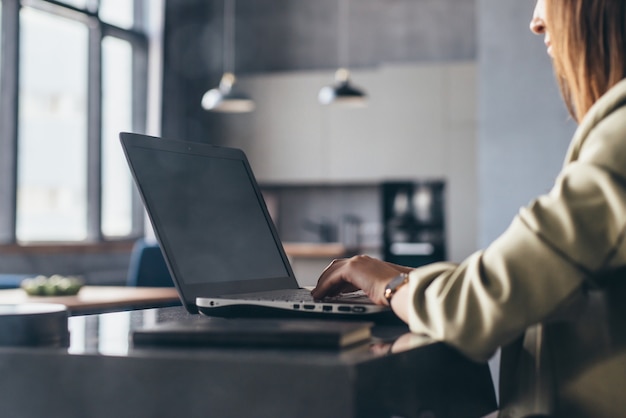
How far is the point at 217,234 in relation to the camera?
4.34ft

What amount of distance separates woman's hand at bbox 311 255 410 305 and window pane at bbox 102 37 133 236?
6.16 m

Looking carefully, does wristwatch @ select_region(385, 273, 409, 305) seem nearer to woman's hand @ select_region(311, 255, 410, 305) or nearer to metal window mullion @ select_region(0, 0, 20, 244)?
woman's hand @ select_region(311, 255, 410, 305)

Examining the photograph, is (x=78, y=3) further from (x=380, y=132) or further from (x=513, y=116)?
(x=513, y=116)

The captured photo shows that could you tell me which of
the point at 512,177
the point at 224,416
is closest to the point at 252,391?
the point at 224,416

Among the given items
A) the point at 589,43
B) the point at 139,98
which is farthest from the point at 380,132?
the point at 589,43

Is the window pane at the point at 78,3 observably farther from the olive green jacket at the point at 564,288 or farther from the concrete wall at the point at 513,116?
the olive green jacket at the point at 564,288

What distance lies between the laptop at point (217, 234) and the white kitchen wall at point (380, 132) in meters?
5.99

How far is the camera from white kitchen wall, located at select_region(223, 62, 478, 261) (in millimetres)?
7340

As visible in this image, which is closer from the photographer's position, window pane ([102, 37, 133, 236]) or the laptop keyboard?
the laptop keyboard

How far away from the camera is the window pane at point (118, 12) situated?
23.7ft

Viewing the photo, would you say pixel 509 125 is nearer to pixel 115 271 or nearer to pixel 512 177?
pixel 512 177

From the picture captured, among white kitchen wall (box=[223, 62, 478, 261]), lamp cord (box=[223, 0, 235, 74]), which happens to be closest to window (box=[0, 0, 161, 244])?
lamp cord (box=[223, 0, 235, 74])

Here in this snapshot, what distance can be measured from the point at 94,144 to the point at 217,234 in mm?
5871

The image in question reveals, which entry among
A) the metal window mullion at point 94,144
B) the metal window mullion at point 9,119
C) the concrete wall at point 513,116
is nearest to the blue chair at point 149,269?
the concrete wall at point 513,116
